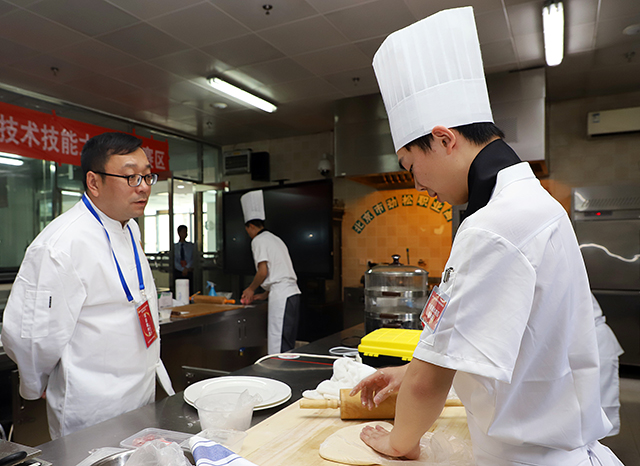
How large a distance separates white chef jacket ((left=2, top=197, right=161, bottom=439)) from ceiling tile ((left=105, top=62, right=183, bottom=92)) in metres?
2.91

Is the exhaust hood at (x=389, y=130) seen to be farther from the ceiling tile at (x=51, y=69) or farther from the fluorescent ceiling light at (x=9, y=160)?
the fluorescent ceiling light at (x=9, y=160)

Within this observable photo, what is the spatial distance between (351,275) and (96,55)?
391cm

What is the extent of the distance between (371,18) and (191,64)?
5.58ft

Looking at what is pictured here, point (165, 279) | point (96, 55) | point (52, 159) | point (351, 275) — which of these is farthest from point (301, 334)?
point (96, 55)

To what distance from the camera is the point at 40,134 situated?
4.25 metres

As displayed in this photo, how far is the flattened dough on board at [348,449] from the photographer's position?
947 millimetres

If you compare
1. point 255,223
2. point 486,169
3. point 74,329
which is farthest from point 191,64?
point 486,169

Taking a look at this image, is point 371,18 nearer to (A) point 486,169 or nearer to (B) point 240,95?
(B) point 240,95

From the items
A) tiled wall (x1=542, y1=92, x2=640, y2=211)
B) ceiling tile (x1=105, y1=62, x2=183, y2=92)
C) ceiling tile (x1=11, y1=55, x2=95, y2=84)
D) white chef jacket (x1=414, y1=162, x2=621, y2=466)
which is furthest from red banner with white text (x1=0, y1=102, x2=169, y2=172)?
tiled wall (x1=542, y1=92, x2=640, y2=211)

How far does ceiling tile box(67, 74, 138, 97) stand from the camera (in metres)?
4.37

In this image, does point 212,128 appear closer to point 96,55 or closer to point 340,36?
point 96,55

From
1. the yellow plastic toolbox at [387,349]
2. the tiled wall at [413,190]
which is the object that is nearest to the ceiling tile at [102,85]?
the tiled wall at [413,190]

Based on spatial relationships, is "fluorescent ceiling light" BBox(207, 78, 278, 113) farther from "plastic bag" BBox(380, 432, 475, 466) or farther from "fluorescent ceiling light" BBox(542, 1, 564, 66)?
"plastic bag" BBox(380, 432, 475, 466)

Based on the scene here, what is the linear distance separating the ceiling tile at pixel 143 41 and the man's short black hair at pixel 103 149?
6.58ft
